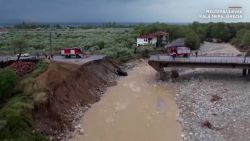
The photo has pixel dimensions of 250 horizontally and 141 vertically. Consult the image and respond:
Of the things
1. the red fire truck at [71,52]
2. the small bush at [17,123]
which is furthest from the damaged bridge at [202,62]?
the small bush at [17,123]

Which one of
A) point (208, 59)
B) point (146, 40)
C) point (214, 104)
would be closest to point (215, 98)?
point (214, 104)

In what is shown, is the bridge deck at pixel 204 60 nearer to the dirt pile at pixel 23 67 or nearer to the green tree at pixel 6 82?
the dirt pile at pixel 23 67

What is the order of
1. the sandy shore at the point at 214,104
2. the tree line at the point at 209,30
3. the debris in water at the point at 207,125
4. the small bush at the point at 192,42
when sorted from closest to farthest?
1. the sandy shore at the point at 214,104
2. the debris in water at the point at 207,125
3. the small bush at the point at 192,42
4. the tree line at the point at 209,30

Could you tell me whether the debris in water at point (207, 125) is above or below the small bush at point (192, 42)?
below

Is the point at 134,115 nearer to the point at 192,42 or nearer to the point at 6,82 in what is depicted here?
the point at 6,82

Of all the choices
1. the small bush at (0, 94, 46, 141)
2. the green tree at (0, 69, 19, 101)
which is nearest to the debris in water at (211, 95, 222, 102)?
the small bush at (0, 94, 46, 141)

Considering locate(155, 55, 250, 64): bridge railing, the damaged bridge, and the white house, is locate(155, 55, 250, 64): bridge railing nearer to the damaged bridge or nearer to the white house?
the damaged bridge

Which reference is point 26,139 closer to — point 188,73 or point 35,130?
point 35,130
